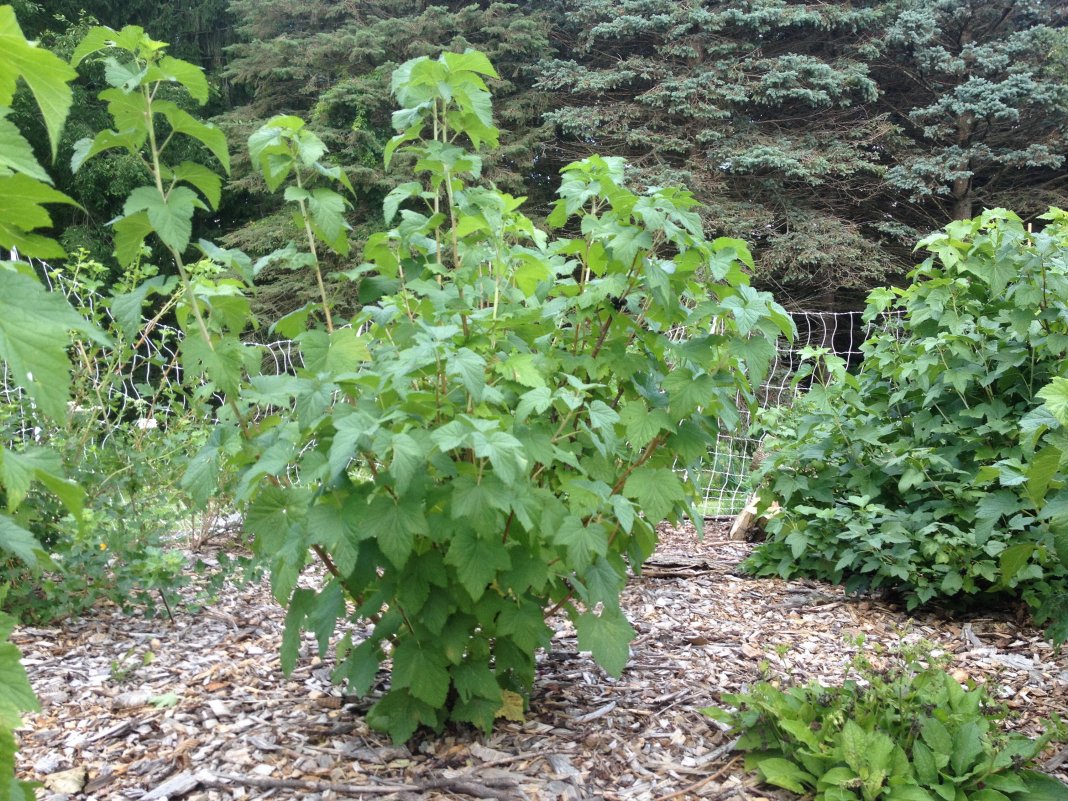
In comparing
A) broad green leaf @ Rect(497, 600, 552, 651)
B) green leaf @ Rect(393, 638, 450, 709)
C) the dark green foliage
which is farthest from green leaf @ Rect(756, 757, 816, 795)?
the dark green foliage

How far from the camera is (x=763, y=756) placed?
2006 millimetres

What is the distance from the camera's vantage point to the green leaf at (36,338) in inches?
25.6

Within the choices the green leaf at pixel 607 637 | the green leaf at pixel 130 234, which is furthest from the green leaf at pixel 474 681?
the green leaf at pixel 130 234

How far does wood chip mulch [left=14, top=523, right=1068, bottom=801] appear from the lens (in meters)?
1.91

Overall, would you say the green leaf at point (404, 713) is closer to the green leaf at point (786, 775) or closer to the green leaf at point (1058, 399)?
the green leaf at point (786, 775)

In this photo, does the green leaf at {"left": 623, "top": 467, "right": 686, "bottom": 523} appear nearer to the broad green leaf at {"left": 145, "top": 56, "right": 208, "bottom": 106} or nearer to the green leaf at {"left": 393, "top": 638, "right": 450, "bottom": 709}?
the green leaf at {"left": 393, "top": 638, "right": 450, "bottom": 709}

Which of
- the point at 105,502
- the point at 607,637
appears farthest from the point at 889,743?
the point at 105,502

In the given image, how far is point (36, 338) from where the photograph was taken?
0.66 m

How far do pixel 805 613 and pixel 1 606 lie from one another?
292cm

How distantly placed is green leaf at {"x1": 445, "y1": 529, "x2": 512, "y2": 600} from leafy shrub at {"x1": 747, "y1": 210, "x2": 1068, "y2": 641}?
1.87m

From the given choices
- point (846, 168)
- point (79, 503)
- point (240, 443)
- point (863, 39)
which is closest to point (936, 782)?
point (240, 443)

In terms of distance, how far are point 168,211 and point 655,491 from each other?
3.83ft

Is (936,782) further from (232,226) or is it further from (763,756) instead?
(232,226)

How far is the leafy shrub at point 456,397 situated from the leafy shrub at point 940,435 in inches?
56.0
